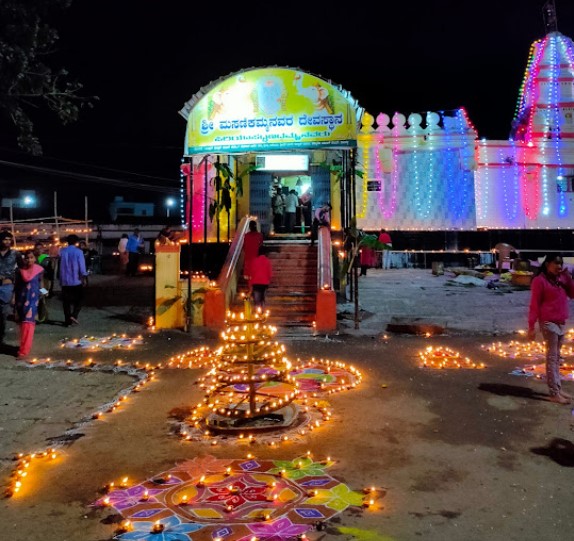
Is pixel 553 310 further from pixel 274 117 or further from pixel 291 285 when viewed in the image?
pixel 274 117

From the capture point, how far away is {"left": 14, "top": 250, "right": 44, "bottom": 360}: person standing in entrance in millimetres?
8844

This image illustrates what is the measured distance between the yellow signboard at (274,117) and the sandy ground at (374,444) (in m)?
5.18

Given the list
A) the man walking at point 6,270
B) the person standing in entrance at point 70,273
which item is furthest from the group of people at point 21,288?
the person standing in entrance at point 70,273

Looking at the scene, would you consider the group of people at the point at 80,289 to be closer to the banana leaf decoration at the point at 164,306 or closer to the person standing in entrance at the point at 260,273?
the person standing in entrance at the point at 260,273

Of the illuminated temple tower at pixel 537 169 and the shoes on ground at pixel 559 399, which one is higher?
the illuminated temple tower at pixel 537 169

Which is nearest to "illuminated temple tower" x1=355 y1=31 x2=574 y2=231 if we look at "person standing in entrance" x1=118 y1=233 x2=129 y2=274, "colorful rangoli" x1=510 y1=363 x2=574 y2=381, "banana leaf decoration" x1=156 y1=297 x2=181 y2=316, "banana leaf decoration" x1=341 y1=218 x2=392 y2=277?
"banana leaf decoration" x1=341 y1=218 x2=392 y2=277

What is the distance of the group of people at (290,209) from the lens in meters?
19.8

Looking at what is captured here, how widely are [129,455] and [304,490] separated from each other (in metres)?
1.76

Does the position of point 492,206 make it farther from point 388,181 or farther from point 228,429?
point 228,429

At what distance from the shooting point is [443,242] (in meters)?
23.0

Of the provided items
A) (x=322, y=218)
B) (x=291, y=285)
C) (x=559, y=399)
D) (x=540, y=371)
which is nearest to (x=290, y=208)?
(x=322, y=218)

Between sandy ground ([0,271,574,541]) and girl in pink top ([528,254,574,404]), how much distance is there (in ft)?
0.94

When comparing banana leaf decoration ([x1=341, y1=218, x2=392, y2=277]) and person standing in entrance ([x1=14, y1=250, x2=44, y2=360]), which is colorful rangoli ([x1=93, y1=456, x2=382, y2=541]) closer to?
person standing in entrance ([x1=14, y1=250, x2=44, y2=360])

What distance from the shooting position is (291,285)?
13867 mm
